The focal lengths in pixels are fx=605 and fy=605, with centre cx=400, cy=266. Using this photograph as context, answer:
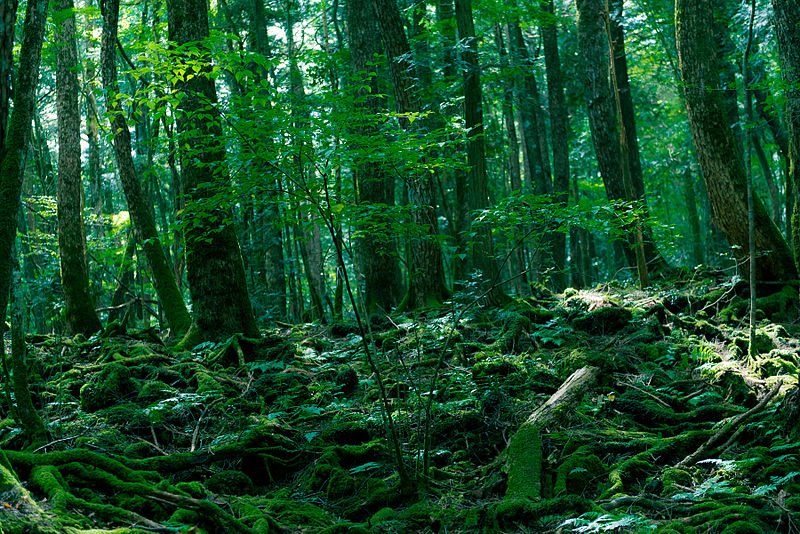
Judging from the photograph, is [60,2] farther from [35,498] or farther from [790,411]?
[790,411]

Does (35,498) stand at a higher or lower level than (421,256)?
lower

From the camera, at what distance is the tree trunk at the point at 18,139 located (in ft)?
14.9

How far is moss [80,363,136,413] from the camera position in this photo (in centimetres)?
726

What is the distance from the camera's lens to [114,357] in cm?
862

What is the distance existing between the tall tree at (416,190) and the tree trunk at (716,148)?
14.1ft

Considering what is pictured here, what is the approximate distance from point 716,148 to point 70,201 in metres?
11.2

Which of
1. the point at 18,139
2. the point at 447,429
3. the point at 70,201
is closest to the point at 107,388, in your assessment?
the point at 18,139

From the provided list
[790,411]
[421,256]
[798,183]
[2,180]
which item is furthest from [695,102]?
[2,180]

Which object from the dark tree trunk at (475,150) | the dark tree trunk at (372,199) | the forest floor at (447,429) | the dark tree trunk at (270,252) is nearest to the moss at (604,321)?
the forest floor at (447,429)

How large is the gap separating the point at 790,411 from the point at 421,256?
711 cm

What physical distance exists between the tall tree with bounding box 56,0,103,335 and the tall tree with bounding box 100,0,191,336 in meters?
0.68

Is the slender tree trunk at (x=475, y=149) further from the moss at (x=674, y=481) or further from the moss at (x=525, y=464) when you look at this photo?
the moss at (x=674, y=481)

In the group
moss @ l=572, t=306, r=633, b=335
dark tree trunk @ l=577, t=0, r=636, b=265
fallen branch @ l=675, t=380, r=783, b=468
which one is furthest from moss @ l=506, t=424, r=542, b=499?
dark tree trunk @ l=577, t=0, r=636, b=265

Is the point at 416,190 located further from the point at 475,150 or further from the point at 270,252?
the point at 270,252
